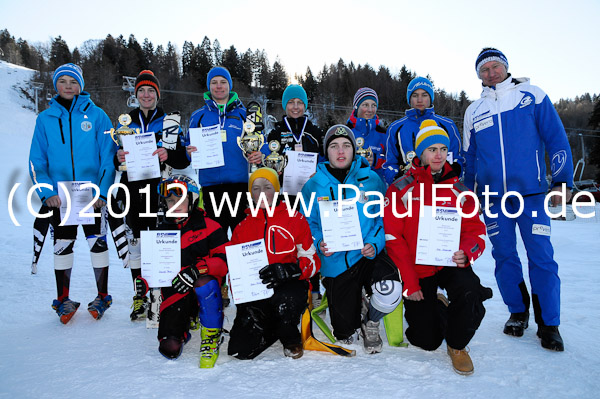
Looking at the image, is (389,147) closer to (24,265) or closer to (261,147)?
(261,147)

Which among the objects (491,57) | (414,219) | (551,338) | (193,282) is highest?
(491,57)

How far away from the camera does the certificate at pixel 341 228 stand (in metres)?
3.02

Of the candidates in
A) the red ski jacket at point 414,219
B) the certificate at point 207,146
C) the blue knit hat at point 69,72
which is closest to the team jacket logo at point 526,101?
the red ski jacket at point 414,219

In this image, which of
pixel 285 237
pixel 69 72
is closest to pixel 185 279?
pixel 285 237

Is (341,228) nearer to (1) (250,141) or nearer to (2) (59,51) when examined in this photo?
(1) (250,141)

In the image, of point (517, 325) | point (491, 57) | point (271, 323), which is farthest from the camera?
point (491, 57)

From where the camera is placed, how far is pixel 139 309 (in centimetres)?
365

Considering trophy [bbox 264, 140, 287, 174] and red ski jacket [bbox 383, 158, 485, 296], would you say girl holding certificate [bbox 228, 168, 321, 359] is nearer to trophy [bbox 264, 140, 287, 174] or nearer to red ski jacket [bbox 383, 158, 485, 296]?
trophy [bbox 264, 140, 287, 174]

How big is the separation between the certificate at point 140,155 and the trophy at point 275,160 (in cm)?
115

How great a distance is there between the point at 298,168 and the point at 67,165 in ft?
7.78

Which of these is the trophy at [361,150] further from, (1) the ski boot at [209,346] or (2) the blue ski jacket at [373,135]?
(1) the ski boot at [209,346]

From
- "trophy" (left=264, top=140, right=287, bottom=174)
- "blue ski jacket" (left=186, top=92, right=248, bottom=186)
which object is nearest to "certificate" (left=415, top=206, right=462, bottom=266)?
"trophy" (left=264, top=140, right=287, bottom=174)

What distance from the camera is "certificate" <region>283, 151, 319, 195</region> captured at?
3.88 m

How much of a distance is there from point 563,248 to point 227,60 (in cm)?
5613
